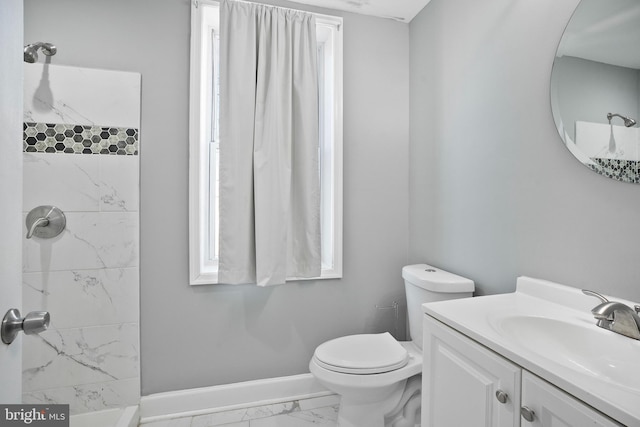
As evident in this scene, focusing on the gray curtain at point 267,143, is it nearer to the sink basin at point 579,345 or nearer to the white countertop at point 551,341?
the white countertop at point 551,341

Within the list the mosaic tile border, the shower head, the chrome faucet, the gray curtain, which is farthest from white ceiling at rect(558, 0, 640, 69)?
the shower head

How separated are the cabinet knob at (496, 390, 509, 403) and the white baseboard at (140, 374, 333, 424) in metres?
1.34

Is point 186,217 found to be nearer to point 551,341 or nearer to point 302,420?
point 302,420

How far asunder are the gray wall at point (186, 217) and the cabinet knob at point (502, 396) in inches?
49.1

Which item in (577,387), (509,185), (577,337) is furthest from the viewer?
(509,185)

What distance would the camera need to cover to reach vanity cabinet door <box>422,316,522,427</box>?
0.78 m

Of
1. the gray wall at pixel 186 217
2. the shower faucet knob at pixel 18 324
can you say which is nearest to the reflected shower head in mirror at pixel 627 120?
the gray wall at pixel 186 217

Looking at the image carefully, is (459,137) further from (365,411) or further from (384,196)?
(365,411)

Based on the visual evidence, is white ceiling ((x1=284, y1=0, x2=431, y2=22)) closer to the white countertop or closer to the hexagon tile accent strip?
the hexagon tile accent strip

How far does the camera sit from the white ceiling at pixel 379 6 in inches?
74.6

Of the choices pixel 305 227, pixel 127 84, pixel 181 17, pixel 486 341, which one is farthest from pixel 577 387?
pixel 181 17

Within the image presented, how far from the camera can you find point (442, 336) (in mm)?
1020

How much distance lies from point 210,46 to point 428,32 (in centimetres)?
130

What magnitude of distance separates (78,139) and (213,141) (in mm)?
650
